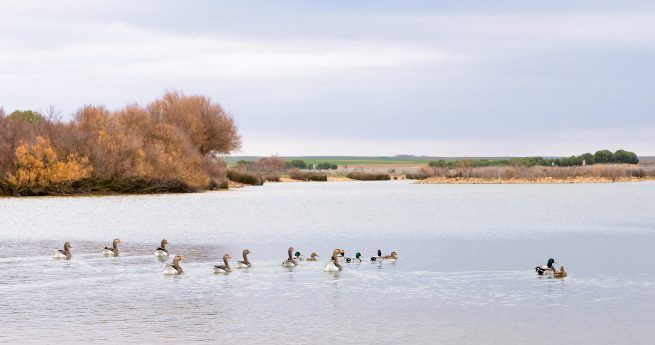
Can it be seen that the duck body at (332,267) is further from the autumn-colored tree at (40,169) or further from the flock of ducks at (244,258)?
the autumn-colored tree at (40,169)

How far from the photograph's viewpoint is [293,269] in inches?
1083

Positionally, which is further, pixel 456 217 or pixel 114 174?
pixel 114 174

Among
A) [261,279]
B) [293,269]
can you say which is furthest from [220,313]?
[293,269]

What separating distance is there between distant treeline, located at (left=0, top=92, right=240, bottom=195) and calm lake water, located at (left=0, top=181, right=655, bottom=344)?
2838 centimetres

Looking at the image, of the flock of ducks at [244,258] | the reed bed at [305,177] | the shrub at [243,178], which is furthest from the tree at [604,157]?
the flock of ducks at [244,258]

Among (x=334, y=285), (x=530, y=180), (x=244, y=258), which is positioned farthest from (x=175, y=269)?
(x=530, y=180)

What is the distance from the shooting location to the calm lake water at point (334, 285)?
1747 cm

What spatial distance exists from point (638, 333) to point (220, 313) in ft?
27.4

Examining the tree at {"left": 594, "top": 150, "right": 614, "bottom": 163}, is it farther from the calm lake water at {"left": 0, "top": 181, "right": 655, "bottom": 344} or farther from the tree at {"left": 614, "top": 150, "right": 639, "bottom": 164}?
the calm lake water at {"left": 0, "top": 181, "right": 655, "bottom": 344}

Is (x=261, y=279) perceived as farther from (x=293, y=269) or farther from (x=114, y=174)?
(x=114, y=174)

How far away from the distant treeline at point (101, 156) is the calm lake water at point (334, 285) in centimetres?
2838

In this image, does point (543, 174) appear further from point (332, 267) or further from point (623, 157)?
point (332, 267)

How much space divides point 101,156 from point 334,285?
2350 inches

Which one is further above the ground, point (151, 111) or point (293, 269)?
point (151, 111)
